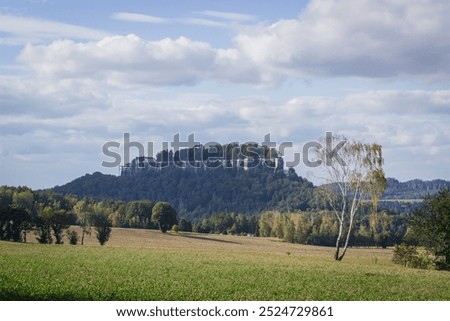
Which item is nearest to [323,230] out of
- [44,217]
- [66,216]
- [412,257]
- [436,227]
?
[66,216]

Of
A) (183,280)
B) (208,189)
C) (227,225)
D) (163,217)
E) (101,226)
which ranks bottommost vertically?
A: (183,280)

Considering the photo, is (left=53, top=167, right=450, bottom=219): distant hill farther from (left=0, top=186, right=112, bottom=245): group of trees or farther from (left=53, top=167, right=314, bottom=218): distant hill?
(left=0, top=186, right=112, bottom=245): group of trees

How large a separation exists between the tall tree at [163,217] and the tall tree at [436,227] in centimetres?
4065

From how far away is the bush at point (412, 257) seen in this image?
56219mm

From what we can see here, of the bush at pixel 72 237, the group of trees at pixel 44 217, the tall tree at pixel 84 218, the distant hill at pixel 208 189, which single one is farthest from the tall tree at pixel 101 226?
the distant hill at pixel 208 189

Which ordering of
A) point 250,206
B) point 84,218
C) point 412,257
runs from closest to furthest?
point 412,257
point 84,218
point 250,206

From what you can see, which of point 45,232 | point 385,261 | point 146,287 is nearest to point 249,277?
point 146,287

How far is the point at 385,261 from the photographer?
64250mm

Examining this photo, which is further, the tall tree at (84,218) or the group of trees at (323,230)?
the group of trees at (323,230)

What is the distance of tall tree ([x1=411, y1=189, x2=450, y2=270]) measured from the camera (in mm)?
54156

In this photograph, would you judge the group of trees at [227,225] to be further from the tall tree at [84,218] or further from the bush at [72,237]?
the bush at [72,237]

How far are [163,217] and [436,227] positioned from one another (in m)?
43.4

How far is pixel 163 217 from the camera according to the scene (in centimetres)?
8981

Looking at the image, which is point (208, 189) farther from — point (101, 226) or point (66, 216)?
point (66, 216)
